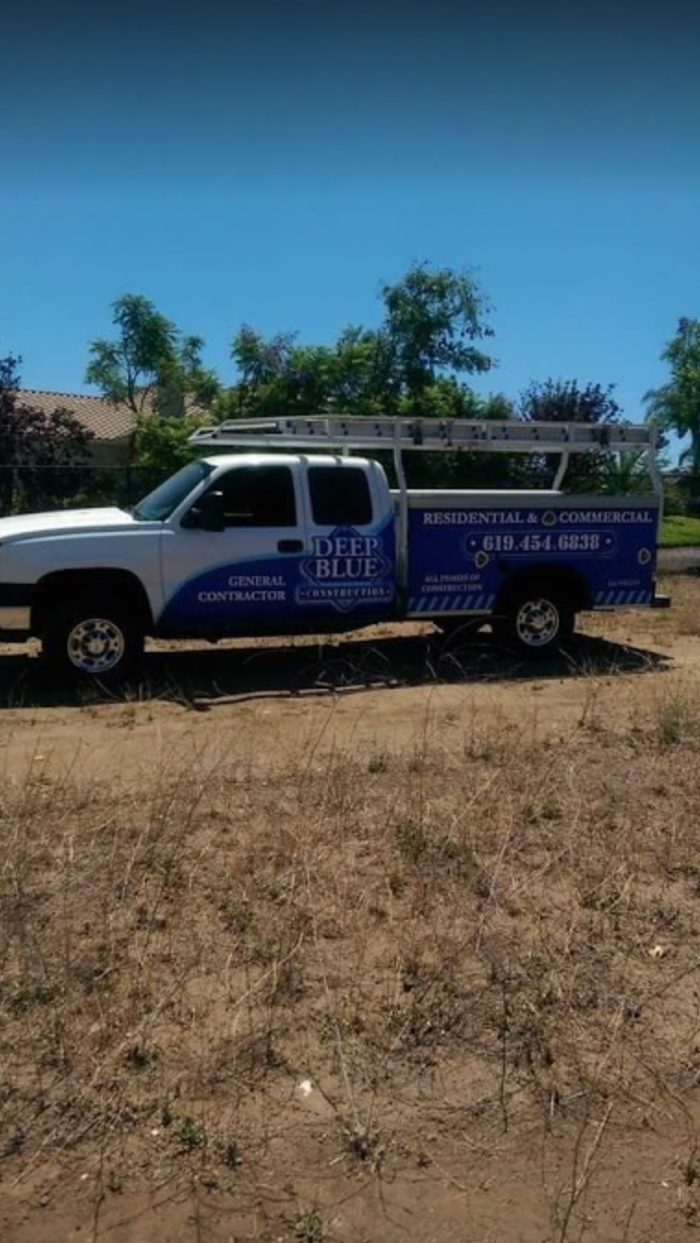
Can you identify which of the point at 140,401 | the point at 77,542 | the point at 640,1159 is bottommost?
the point at 640,1159

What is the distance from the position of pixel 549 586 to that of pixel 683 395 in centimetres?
3457

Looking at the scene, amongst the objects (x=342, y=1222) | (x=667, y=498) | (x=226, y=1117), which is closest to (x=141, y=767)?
(x=226, y=1117)

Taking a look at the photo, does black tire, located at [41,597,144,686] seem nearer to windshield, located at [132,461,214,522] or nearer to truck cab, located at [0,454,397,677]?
truck cab, located at [0,454,397,677]

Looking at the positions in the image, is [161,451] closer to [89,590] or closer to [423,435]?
[423,435]

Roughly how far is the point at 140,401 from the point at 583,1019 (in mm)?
41287

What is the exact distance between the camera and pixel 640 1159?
2.99 meters

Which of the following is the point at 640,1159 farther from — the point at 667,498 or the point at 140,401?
the point at 140,401

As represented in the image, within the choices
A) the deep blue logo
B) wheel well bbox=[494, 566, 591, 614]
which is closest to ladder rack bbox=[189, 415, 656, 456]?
the deep blue logo

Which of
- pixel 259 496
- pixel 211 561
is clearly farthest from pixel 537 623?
pixel 211 561

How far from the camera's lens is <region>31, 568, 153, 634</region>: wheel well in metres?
9.04

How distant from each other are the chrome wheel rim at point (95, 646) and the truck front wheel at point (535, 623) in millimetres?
3905

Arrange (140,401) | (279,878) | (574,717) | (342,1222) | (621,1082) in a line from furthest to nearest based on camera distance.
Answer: (140,401) < (574,717) < (279,878) < (621,1082) < (342,1222)

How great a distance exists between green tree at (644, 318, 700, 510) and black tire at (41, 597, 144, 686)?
35.7 meters

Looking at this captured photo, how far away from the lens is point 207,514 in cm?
947
